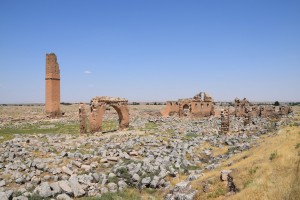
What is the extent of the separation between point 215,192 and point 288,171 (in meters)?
2.43

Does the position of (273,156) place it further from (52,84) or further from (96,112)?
(52,84)

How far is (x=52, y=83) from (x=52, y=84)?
0.14m

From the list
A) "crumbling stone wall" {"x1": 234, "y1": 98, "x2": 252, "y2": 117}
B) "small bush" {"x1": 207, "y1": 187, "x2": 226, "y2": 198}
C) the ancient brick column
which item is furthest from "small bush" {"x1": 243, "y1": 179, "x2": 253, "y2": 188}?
"crumbling stone wall" {"x1": 234, "y1": 98, "x2": 252, "y2": 117}

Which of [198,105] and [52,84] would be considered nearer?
[52,84]

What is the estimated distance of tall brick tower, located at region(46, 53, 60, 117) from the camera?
3784cm

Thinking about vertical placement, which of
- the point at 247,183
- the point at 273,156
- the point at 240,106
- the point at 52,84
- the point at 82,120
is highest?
the point at 52,84

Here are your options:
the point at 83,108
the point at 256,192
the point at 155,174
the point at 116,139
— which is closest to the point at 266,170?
the point at 256,192

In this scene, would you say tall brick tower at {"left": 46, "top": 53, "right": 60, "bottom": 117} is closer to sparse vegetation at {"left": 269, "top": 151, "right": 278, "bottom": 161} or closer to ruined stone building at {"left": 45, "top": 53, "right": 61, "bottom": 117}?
ruined stone building at {"left": 45, "top": 53, "right": 61, "bottom": 117}

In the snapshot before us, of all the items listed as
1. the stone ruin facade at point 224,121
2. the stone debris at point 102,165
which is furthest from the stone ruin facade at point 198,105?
the stone debris at point 102,165

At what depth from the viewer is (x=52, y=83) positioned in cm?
3791

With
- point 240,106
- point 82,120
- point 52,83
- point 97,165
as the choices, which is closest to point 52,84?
point 52,83

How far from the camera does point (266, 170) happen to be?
9.09 m

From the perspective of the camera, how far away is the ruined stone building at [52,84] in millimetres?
37844

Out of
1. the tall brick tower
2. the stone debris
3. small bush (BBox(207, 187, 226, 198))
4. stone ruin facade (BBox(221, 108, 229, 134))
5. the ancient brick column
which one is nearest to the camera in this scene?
small bush (BBox(207, 187, 226, 198))
